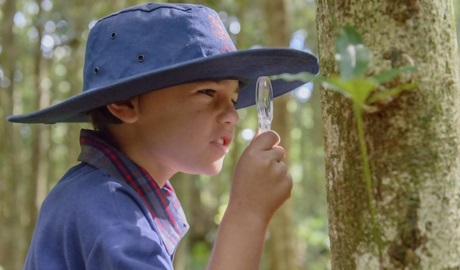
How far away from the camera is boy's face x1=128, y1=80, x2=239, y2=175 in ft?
6.37

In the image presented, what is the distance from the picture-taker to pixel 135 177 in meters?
1.96

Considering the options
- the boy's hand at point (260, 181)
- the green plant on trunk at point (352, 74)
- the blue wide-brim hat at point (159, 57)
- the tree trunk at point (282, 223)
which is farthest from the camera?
the tree trunk at point (282, 223)

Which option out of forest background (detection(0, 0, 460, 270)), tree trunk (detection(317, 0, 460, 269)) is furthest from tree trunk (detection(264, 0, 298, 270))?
tree trunk (detection(317, 0, 460, 269))

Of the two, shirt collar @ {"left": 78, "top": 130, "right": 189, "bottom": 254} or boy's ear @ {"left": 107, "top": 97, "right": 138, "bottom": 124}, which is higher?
boy's ear @ {"left": 107, "top": 97, "right": 138, "bottom": 124}

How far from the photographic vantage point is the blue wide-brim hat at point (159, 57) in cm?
183

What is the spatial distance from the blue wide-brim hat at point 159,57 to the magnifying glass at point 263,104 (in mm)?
71

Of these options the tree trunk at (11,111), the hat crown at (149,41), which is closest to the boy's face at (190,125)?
the hat crown at (149,41)

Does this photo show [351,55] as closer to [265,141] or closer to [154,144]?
[265,141]

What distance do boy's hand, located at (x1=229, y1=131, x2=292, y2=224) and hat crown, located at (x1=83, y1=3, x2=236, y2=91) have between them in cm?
33

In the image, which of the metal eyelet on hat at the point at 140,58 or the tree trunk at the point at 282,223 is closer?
the metal eyelet on hat at the point at 140,58

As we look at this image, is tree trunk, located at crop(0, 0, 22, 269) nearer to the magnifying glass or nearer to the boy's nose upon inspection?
the boy's nose

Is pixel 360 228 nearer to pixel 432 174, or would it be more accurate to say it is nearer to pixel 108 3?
pixel 432 174

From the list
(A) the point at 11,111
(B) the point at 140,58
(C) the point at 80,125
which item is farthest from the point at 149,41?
(C) the point at 80,125

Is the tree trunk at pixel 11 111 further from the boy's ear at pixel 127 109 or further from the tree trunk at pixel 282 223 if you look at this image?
the boy's ear at pixel 127 109
